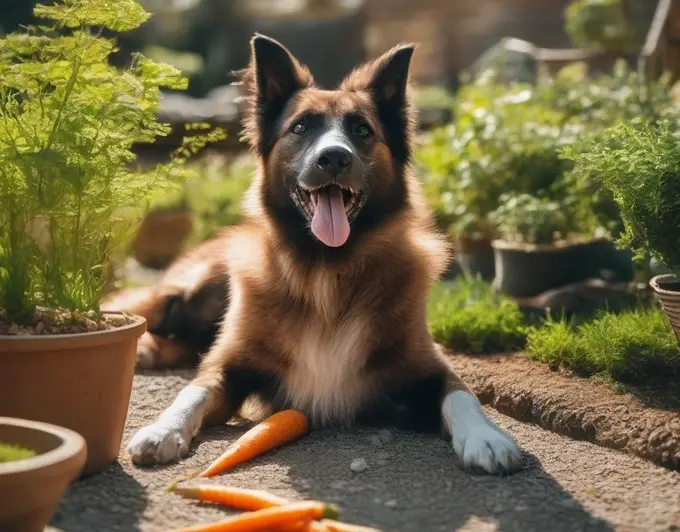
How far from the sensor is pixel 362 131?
4031mm

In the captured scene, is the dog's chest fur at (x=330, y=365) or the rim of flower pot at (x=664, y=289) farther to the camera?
the dog's chest fur at (x=330, y=365)

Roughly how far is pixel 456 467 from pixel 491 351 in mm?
1817

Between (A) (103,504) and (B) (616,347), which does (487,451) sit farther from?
(A) (103,504)

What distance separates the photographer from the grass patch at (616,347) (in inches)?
161

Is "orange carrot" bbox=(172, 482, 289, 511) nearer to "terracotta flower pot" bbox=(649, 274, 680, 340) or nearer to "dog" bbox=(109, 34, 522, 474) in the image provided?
"dog" bbox=(109, 34, 522, 474)

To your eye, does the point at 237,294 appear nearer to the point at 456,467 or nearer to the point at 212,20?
the point at 456,467

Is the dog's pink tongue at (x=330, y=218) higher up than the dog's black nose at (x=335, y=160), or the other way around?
the dog's black nose at (x=335, y=160)

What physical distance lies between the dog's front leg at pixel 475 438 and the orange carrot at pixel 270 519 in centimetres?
85

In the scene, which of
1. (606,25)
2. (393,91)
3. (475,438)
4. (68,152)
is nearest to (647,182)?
(393,91)

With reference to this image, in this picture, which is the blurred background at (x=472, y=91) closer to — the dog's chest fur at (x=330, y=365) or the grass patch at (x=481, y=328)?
the grass patch at (x=481, y=328)

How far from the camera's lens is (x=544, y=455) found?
3539 millimetres

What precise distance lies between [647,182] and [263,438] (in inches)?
78.8

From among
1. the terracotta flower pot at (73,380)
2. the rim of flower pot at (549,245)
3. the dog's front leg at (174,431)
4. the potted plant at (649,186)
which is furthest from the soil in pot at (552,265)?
the terracotta flower pot at (73,380)

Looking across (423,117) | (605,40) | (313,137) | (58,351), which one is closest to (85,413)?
(58,351)
